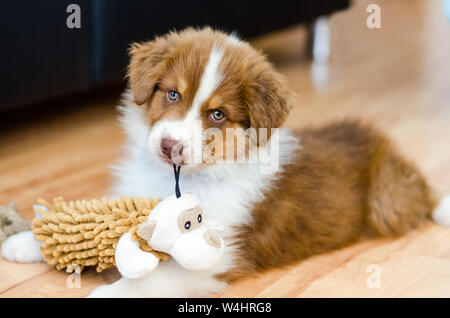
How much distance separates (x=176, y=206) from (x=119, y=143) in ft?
5.58

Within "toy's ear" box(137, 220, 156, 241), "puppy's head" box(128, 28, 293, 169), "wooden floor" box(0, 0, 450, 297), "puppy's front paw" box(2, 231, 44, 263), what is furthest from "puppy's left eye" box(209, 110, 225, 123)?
"puppy's front paw" box(2, 231, 44, 263)

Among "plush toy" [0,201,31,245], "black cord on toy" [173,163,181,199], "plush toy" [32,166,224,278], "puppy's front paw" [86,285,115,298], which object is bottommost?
"puppy's front paw" [86,285,115,298]

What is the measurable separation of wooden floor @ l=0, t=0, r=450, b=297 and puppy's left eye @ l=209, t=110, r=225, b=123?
53 centimetres

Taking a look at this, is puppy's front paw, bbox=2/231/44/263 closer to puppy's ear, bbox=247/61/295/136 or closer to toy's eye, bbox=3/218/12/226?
toy's eye, bbox=3/218/12/226

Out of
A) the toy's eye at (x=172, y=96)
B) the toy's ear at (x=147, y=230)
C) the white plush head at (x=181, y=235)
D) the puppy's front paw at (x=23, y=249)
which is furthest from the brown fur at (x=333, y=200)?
the puppy's front paw at (x=23, y=249)

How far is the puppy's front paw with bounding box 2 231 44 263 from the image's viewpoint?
2.08 m

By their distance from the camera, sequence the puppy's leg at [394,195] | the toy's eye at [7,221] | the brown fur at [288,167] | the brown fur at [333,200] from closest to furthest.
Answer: the brown fur at [288,167]
the brown fur at [333,200]
the toy's eye at [7,221]
the puppy's leg at [394,195]

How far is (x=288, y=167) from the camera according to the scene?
2.19 m

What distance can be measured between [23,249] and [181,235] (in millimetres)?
615

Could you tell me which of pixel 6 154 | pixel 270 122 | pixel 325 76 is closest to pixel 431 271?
pixel 270 122

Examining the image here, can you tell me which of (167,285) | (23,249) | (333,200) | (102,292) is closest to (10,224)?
(23,249)

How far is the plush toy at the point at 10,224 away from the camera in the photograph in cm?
215

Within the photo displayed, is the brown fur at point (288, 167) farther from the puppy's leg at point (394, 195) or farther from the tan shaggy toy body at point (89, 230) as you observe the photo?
the tan shaggy toy body at point (89, 230)
